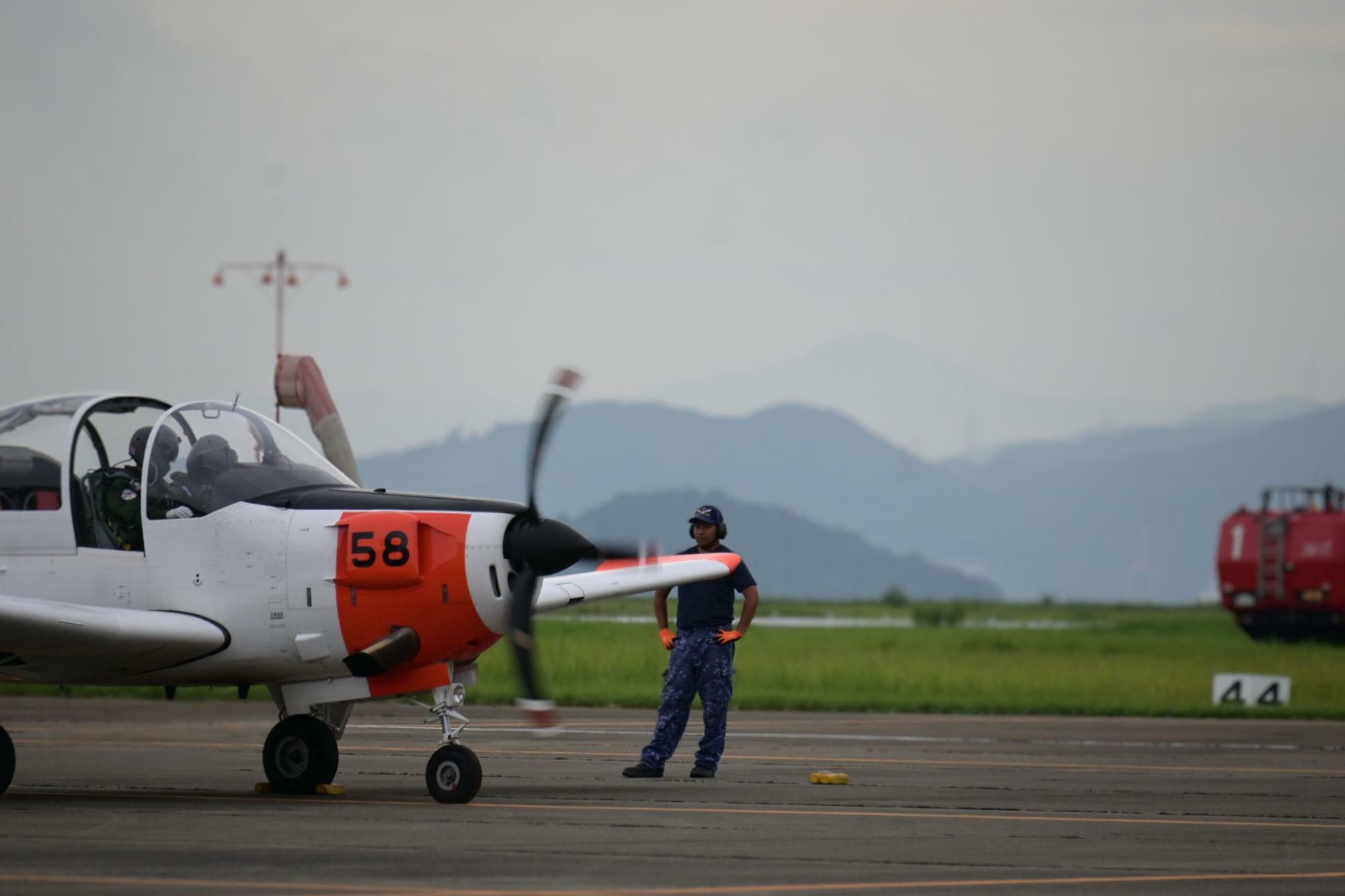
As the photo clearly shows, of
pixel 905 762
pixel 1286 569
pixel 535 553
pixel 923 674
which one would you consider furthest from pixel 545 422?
pixel 1286 569

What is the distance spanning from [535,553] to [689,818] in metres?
2.17

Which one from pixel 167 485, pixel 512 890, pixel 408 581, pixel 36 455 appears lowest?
pixel 512 890

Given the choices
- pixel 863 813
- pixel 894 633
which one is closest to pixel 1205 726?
pixel 863 813

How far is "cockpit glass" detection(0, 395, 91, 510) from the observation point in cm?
1417

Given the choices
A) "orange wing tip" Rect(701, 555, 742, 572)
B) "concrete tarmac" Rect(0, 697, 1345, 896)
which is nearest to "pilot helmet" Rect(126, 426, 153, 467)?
"concrete tarmac" Rect(0, 697, 1345, 896)

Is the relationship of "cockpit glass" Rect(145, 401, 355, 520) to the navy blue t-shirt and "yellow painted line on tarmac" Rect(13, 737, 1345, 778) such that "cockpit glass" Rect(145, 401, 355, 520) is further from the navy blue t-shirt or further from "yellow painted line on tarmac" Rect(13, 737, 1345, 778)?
"yellow painted line on tarmac" Rect(13, 737, 1345, 778)

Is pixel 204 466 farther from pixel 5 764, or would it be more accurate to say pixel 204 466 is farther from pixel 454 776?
pixel 454 776

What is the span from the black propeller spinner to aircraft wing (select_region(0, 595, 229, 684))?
7.60 ft

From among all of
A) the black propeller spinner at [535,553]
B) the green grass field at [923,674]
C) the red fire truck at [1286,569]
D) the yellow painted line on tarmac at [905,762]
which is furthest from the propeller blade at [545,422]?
the red fire truck at [1286,569]

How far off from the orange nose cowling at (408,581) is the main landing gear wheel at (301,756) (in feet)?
4.03

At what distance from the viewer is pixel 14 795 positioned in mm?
14055

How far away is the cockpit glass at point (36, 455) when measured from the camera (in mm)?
14172

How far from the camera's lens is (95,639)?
13.1 m

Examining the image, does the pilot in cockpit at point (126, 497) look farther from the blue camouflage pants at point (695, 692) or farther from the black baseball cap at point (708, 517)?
the black baseball cap at point (708, 517)
